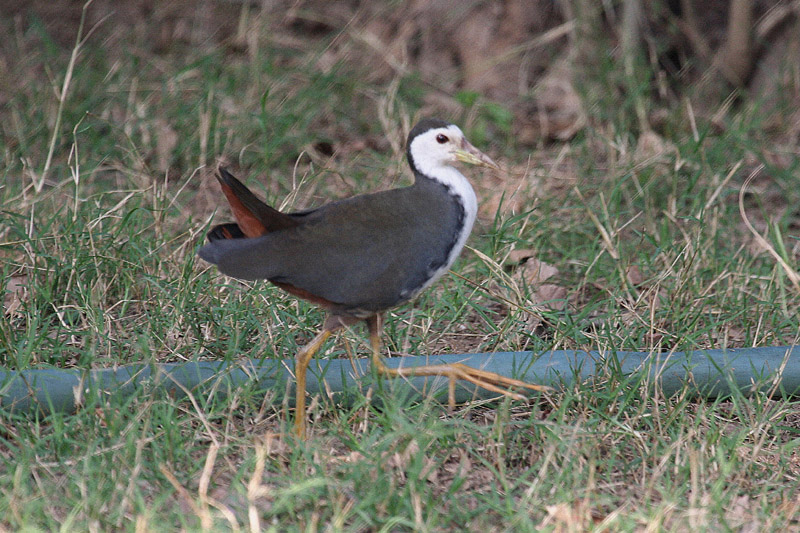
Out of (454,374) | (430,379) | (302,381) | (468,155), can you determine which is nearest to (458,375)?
(454,374)

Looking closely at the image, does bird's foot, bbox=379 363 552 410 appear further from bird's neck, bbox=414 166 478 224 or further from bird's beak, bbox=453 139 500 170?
bird's beak, bbox=453 139 500 170

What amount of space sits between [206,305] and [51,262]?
1.90 feet

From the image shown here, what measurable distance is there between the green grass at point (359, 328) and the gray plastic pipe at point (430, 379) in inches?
2.3

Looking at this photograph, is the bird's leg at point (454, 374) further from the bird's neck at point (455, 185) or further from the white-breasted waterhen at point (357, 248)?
the bird's neck at point (455, 185)

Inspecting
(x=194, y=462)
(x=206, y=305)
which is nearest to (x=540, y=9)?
(x=206, y=305)

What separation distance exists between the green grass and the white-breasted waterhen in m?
0.23

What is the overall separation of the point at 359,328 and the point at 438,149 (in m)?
0.86

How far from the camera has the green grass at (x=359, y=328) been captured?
243cm

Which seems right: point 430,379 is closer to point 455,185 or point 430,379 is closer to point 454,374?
point 454,374

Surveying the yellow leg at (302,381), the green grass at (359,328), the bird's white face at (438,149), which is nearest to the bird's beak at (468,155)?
the bird's white face at (438,149)

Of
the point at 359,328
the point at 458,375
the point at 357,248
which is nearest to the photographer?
the point at 357,248

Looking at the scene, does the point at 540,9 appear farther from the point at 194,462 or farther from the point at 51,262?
the point at 194,462

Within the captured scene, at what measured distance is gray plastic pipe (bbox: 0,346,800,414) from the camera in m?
2.80

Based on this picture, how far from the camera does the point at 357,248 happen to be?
278cm
